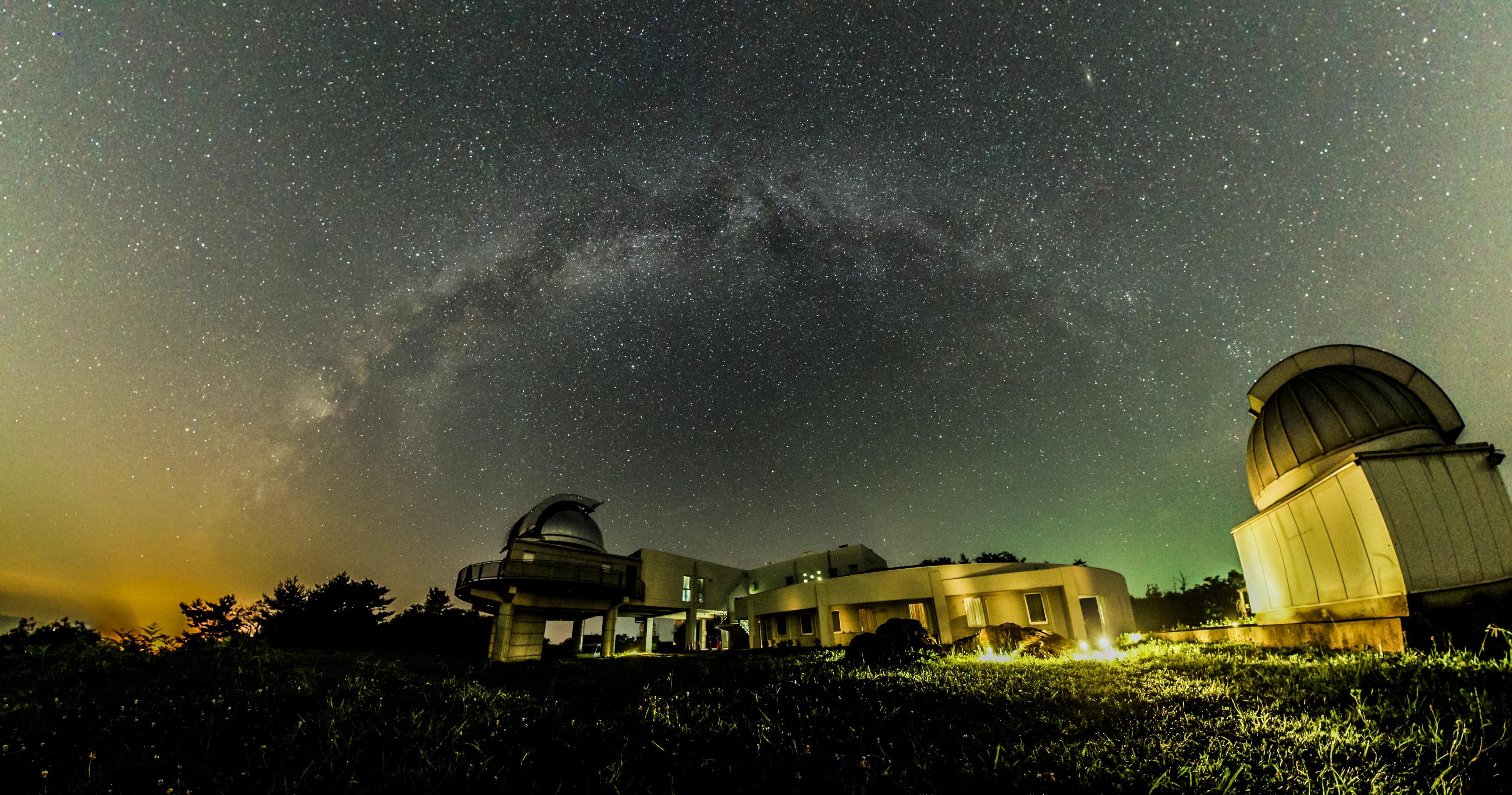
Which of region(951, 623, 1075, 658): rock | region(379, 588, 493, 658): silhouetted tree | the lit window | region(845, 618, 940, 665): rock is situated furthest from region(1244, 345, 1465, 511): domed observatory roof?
region(379, 588, 493, 658): silhouetted tree

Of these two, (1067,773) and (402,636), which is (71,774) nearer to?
(1067,773)

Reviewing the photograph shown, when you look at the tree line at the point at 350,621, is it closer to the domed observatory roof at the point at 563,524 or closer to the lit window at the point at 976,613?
the domed observatory roof at the point at 563,524

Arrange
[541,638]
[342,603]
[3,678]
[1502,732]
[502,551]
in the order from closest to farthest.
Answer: [1502,732] → [3,678] → [541,638] → [502,551] → [342,603]

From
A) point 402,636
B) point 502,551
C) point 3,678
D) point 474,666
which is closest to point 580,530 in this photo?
point 502,551

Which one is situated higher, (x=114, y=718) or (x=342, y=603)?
(x=342, y=603)

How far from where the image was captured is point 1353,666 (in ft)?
30.3

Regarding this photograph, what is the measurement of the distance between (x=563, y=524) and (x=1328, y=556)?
35387 millimetres

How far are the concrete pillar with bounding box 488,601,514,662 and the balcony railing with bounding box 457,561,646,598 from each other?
95.6 inches

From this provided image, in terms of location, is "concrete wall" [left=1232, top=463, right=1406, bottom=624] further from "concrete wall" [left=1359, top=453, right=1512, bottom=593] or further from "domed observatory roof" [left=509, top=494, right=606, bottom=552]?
"domed observatory roof" [left=509, top=494, right=606, bottom=552]

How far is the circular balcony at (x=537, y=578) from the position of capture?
28.5 meters

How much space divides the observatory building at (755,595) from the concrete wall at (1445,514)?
55.0ft

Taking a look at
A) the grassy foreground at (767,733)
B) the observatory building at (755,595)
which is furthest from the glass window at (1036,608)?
the grassy foreground at (767,733)

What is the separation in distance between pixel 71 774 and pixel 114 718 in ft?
6.55

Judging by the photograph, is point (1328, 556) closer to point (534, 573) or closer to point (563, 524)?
point (534, 573)
